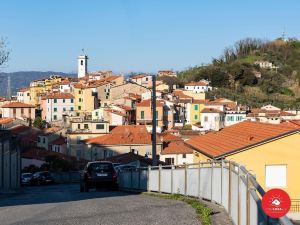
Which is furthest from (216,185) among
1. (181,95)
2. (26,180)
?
(181,95)

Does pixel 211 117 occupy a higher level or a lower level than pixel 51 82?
lower

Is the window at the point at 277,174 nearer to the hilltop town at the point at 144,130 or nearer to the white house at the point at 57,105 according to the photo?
the hilltop town at the point at 144,130

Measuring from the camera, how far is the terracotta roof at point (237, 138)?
2930 centimetres

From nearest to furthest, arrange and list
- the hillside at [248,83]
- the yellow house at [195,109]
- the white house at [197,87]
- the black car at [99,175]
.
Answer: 1. the black car at [99,175]
2. the yellow house at [195,109]
3. the white house at [197,87]
4. the hillside at [248,83]

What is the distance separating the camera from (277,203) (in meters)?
5.02

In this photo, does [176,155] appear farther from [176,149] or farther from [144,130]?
[144,130]

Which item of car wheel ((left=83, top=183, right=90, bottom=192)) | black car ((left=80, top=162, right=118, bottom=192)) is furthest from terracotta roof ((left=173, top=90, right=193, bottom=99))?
black car ((left=80, top=162, right=118, bottom=192))

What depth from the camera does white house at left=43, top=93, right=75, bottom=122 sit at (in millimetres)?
131625

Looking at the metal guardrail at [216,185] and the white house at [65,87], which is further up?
the white house at [65,87]

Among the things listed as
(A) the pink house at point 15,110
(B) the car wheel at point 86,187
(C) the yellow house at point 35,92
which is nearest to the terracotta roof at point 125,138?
(B) the car wheel at point 86,187

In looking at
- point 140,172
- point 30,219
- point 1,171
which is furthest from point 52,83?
point 30,219

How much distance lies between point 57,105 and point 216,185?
4714 inches

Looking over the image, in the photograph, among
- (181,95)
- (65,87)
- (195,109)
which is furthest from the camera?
(65,87)

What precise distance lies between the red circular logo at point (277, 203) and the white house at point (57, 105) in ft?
418
